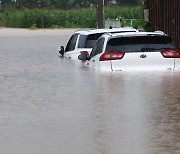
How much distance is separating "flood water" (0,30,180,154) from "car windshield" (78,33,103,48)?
1.80 meters

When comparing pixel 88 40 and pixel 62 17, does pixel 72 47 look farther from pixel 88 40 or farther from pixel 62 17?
pixel 62 17

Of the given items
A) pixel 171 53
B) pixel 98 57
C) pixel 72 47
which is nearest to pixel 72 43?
pixel 72 47

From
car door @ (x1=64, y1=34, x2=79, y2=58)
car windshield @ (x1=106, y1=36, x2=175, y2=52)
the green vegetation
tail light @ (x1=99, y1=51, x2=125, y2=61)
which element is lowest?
the green vegetation

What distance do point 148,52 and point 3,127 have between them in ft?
24.2

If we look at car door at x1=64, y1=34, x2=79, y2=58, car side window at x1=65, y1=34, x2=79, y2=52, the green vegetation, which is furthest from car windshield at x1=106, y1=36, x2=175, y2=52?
the green vegetation

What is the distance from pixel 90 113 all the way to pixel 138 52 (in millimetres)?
5384

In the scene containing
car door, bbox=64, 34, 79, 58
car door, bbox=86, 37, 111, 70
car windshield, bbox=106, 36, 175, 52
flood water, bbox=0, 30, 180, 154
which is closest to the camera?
flood water, bbox=0, 30, 180, 154

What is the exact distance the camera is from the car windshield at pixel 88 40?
24.5 metres

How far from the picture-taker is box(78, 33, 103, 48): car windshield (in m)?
24.5

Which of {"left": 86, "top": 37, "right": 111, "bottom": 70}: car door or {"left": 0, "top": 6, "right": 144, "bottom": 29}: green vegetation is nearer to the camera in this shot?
{"left": 86, "top": 37, "right": 111, "bottom": 70}: car door

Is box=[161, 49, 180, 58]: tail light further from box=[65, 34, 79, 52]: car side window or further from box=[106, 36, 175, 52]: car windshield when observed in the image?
box=[65, 34, 79, 52]: car side window

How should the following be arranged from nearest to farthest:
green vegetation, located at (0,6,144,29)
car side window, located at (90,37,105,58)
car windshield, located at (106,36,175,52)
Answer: car windshield, located at (106,36,175,52) < car side window, located at (90,37,105,58) < green vegetation, located at (0,6,144,29)

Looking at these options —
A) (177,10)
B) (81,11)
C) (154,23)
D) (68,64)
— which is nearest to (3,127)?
(68,64)

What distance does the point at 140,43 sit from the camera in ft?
61.1
